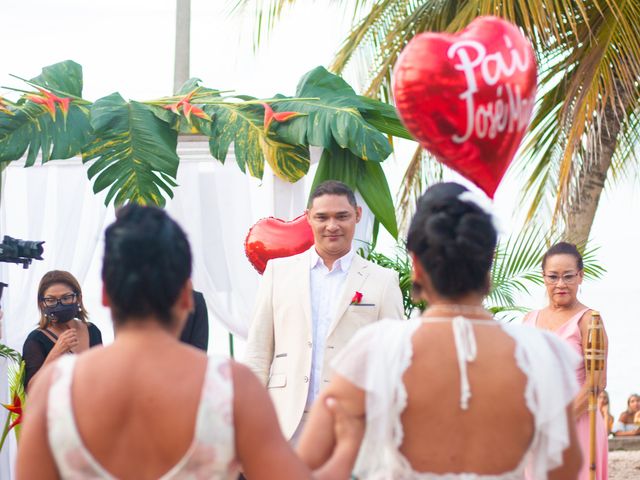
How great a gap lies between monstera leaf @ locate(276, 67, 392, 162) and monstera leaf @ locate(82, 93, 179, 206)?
0.80 metres

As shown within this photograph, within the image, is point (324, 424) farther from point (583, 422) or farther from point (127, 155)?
point (127, 155)

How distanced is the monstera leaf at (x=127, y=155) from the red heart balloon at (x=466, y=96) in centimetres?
299

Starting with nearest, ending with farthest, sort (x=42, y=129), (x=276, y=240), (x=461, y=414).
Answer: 1. (x=461, y=414)
2. (x=276, y=240)
3. (x=42, y=129)

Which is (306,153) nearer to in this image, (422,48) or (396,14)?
(422,48)

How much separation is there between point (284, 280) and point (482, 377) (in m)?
2.53

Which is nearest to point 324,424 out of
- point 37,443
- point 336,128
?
point 37,443

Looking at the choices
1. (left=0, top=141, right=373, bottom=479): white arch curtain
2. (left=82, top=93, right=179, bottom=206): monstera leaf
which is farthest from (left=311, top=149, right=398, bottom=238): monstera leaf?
(left=0, top=141, right=373, bottom=479): white arch curtain

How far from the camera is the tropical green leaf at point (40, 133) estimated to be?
7094mm

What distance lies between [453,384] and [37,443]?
0.94 metres

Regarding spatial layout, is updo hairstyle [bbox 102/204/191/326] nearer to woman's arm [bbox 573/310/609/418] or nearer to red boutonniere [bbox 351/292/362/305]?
red boutonniere [bbox 351/292/362/305]

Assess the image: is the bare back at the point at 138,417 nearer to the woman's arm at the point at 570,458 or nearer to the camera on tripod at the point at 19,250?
the woman's arm at the point at 570,458

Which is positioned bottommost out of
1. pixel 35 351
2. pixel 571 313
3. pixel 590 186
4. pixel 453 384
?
pixel 35 351

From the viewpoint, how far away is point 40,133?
23.3 ft

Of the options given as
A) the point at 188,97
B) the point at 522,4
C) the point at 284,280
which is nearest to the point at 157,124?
the point at 188,97
